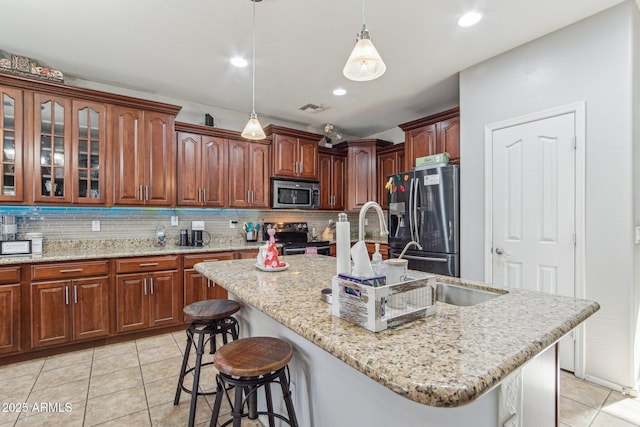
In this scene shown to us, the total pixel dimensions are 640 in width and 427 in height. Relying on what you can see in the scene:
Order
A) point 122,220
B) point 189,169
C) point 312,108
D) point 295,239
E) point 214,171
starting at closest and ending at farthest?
point 122,220 < point 189,169 < point 214,171 < point 312,108 < point 295,239

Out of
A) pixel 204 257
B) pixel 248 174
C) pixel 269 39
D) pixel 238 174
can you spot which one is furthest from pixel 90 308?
pixel 269 39

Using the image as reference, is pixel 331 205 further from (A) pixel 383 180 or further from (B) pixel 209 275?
(B) pixel 209 275

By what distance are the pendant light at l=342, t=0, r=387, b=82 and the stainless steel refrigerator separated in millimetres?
1485

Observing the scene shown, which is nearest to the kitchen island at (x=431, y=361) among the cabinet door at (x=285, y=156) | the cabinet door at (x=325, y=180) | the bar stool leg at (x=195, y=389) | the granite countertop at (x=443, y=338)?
the granite countertop at (x=443, y=338)

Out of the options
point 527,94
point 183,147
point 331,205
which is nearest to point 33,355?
point 183,147

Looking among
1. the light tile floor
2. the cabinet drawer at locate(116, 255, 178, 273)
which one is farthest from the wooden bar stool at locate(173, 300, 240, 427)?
the cabinet drawer at locate(116, 255, 178, 273)

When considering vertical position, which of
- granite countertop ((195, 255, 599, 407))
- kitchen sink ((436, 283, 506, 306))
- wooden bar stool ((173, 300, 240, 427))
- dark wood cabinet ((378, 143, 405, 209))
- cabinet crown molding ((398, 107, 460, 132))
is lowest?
wooden bar stool ((173, 300, 240, 427))

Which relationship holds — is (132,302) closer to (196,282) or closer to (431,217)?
(196,282)

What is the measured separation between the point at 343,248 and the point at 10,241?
3265mm

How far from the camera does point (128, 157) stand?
129 inches

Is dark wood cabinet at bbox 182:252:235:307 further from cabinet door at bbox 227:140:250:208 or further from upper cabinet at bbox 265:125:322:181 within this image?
upper cabinet at bbox 265:125:322:181

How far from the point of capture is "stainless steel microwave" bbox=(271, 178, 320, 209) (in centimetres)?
432

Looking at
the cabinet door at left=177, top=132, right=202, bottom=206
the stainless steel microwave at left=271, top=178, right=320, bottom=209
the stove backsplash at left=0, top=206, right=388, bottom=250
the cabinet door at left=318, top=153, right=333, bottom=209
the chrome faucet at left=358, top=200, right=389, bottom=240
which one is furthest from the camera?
the cabinet door at left=318, top=153, right=333, bottom=209

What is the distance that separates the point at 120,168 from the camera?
3.24 metres
